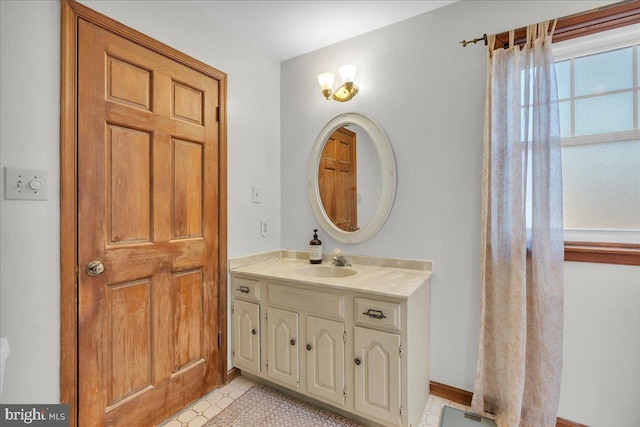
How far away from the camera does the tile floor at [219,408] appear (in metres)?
1.67

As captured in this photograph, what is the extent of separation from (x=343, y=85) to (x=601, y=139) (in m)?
1.49

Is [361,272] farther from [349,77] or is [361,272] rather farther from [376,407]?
[349,77]

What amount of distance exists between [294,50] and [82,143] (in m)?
1.65

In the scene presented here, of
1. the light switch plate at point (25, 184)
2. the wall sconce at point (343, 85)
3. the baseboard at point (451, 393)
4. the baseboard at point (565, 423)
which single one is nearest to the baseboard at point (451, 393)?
the baseboard at point (451, 393)

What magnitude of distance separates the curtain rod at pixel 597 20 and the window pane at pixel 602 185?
56 centimetres

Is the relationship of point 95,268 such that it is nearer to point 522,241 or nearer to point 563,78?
point 522,241

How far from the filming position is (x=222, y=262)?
201 cm

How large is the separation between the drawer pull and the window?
1052mm

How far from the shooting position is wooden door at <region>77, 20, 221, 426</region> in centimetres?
138

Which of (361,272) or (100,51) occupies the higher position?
(100,51)

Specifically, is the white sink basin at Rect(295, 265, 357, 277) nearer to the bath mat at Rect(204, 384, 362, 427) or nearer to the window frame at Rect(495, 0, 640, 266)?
the bath mat at Rect(204, 384, 362, 427)

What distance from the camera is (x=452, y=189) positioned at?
1.84 m

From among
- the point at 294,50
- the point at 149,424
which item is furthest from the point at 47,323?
the point at 294,50

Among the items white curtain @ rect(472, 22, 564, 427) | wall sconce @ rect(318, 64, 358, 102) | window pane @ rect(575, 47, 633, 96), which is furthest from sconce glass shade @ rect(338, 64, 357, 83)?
window pane @ rect(575, 47, 633, 96)
